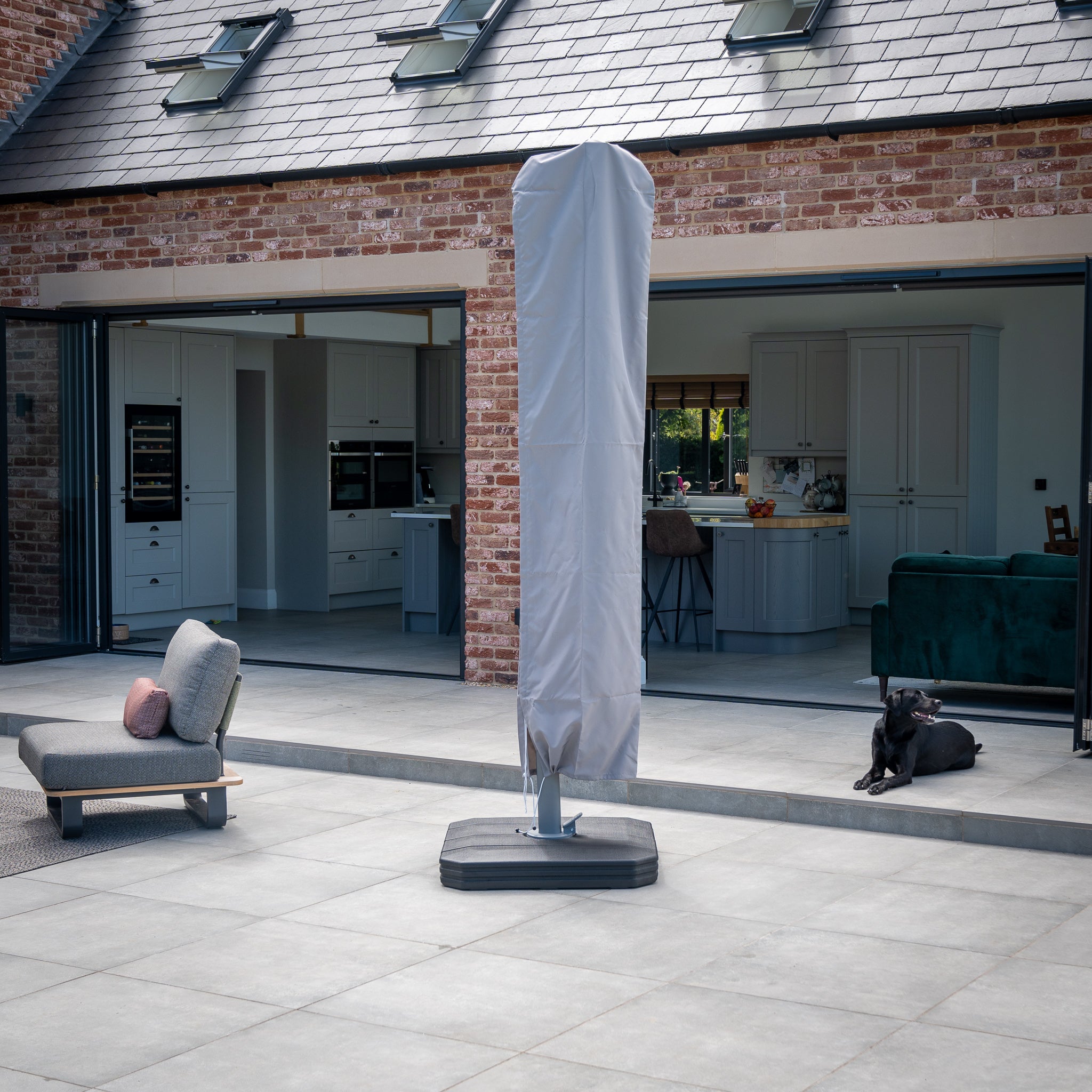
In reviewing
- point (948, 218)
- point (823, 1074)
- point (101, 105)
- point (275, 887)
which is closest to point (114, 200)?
point (101, 105)

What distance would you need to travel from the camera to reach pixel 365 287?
8969mm

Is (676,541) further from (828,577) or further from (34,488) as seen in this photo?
(34,488)

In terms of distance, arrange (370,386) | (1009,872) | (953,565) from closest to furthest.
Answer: (1009,872)
(953,565)
(370,386)

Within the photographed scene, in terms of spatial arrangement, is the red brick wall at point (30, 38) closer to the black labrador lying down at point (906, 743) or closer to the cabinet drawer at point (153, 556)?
the cabinet drawer at point (153, 556)

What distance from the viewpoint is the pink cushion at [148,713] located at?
5.89 m

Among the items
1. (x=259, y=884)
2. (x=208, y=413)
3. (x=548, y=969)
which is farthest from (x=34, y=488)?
(x=548, y=969)

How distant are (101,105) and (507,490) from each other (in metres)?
4.39

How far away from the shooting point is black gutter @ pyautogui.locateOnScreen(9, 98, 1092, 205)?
23.6ft

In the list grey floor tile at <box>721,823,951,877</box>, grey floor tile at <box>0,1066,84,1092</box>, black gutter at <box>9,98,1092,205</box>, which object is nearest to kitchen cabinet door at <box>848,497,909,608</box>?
black gutter at <box>9,98,1092,205</box>

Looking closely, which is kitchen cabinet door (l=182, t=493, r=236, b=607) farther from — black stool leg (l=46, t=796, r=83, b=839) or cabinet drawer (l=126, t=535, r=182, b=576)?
black stool leg (l=46, t=796, r=83, b=839)

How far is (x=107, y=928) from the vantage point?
4586mm

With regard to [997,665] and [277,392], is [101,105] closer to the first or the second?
[277,392]

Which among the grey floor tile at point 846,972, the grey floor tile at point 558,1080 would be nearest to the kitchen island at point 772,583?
the grey floor tile at point 846,972

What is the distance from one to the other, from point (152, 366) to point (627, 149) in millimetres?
4958
